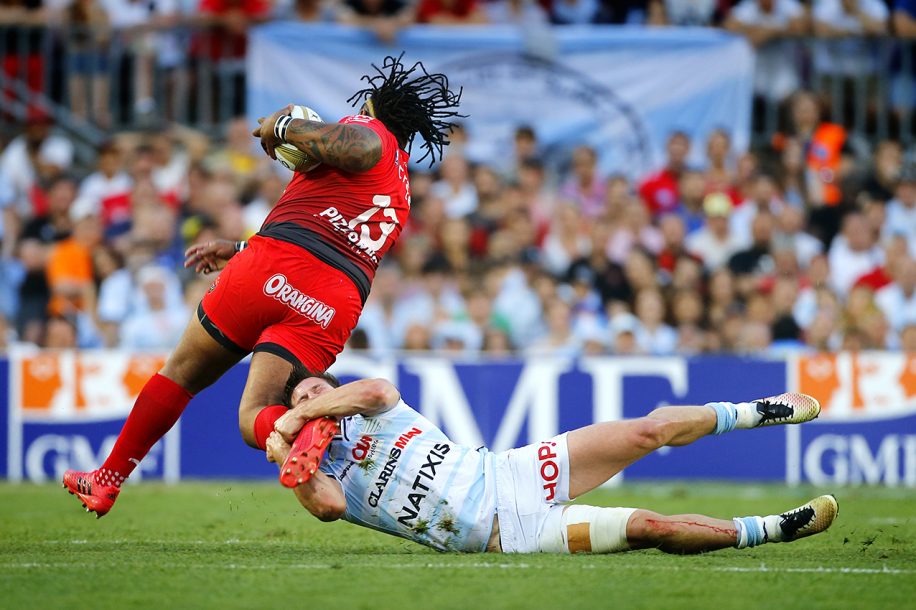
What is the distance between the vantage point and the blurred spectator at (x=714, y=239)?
48.2 feet

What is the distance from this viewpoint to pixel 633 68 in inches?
619

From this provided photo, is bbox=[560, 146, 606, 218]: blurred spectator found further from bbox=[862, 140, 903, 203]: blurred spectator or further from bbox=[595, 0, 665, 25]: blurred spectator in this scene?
bbox=[862, 140, 903, 203]: blurred spectator

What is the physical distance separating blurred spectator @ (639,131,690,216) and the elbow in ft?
29.9

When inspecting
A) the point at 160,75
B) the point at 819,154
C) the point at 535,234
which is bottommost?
the point at 535,234

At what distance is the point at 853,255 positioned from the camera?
14.8 metres

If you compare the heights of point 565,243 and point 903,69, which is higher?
point 903,69

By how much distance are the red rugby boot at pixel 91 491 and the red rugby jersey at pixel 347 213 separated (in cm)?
157

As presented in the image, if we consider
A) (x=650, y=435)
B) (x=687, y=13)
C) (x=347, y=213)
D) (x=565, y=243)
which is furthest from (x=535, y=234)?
(x=650, y=435)

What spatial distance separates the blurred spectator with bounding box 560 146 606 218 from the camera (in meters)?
15.1

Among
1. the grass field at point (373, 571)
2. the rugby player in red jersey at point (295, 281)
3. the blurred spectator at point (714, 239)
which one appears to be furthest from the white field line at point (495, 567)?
the blurred spectator at point (714, 239)

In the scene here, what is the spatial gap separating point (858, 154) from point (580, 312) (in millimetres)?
4259

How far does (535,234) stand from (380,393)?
8437mm

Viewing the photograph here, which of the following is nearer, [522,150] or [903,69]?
[522,150]

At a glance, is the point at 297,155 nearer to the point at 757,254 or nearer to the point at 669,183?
the point at 757,254
